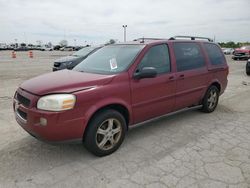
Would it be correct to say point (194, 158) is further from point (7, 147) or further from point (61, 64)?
point (61, 64)

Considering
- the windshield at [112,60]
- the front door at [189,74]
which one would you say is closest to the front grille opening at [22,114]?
the windshield at [112,60]

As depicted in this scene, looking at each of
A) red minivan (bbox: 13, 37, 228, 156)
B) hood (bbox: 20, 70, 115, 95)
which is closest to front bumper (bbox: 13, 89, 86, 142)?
red minivan (bbox: 13, 37, 228, 156)

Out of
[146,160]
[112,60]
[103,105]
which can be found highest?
[112,60]

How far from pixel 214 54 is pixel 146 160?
3.45 meters

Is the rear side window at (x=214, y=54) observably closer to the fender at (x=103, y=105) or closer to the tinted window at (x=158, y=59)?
the tinted window at (x=158, y=59)

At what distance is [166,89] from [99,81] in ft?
4.67

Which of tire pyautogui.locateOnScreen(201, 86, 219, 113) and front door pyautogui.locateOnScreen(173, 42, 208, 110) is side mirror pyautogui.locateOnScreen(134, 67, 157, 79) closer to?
front door pyautogui.locateOnScreen(173, 42, 208, 110)

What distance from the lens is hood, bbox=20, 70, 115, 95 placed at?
3.09 m

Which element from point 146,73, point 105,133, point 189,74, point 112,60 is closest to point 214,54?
point 189,74

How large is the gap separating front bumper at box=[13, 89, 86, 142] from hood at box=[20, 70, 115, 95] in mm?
167

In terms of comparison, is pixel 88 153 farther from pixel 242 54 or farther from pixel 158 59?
pixel 242 54

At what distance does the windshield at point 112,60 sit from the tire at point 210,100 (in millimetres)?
2251

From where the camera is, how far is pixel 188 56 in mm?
4766

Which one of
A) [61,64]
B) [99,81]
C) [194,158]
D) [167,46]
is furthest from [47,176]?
[61,64]
